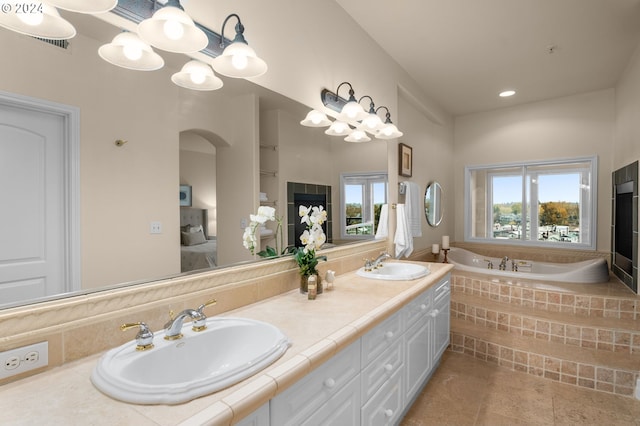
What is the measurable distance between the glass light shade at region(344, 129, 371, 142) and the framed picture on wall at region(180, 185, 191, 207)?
1449mm

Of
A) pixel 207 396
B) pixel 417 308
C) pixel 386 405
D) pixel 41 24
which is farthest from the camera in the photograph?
pixel 417 308

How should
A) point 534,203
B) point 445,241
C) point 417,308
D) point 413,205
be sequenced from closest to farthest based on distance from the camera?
point 417,308, point 413,205, point 445,241, point 534,203

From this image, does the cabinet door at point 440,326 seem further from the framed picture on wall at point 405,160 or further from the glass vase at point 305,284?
the framed picture on wall at point 405,160

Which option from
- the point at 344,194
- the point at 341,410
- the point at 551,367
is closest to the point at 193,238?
the point at 341,410

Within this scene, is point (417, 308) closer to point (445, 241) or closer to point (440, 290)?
point (440, 290)

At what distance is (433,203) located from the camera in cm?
448

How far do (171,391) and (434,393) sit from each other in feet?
7.09

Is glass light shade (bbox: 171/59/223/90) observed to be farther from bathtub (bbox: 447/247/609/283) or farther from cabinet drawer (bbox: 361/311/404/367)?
bathtub (bbox: 447/247/609/283)

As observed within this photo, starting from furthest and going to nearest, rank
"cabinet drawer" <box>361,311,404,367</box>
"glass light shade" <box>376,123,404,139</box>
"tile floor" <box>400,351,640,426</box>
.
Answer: "glass light shade" <box>376,123,404,139</box> < "tile floor" <box>400,351,640,426</box> < "cabinet drawer" <box>361,311,404,367</box>

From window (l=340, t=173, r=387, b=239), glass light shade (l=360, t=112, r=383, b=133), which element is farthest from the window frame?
glass light shade (l=360, t=112, r=383, b=133)

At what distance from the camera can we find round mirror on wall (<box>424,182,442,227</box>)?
429 cm

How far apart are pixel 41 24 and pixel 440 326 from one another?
2750 millimetres

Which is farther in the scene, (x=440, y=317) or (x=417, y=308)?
(x=440, y=317)

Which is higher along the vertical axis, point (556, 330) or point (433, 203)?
point (433, 203)
